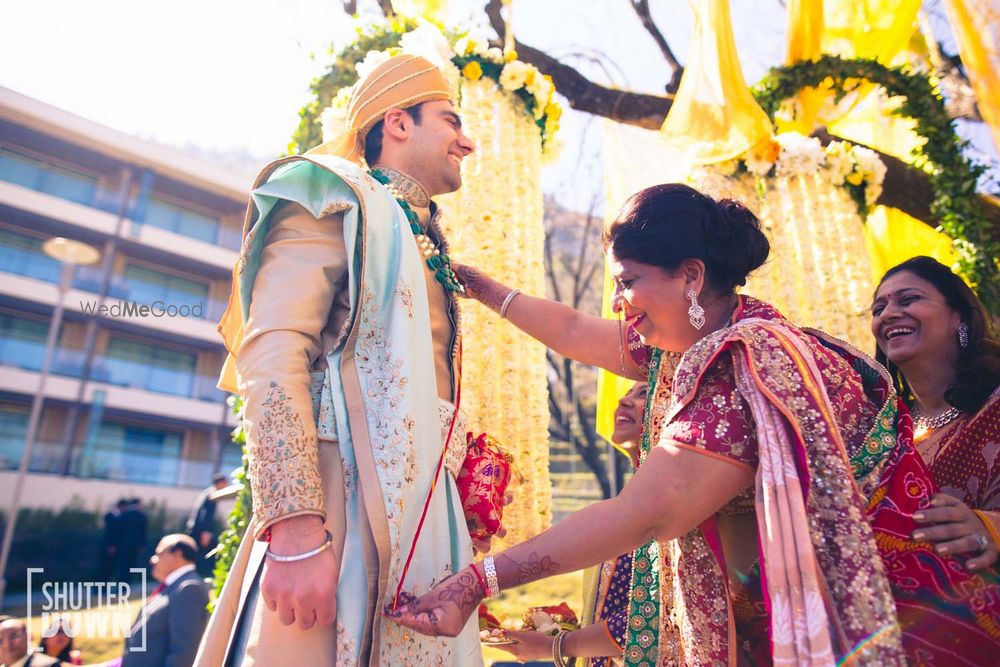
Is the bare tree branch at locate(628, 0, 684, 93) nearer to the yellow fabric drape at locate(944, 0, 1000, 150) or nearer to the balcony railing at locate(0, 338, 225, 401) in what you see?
the yellow fabric drape at locate(944, 0, 1000, 150)

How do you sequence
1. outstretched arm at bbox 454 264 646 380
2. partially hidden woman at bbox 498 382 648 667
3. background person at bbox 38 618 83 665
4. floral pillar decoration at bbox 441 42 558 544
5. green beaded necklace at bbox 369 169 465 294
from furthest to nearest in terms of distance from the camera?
background person at bbox 38 618 83 665
floral pillar decoration at bbox 441 42 558 544
outstretched arm at bbox 454 264 646 380
partially hidden woman at bbox 498 382 648 667
green beaded necklace at bbox 369 169 465 294

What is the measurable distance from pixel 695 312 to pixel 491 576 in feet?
2.68

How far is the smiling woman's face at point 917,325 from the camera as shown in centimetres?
247

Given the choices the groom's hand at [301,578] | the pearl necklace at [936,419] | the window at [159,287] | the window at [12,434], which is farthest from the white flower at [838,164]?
the window at [159,287]

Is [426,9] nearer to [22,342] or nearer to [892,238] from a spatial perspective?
[892,238]

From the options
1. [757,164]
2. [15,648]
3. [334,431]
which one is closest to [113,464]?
[15,648]

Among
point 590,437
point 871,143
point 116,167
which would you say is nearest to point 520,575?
point 871,143

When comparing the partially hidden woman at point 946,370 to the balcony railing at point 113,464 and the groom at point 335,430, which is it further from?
the balcony railing at point 113,464

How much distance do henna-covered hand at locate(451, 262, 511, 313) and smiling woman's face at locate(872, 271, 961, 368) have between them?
144cm

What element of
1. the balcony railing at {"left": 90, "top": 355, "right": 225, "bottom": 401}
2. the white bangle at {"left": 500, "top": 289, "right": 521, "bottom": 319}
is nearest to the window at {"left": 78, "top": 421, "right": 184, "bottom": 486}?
the balcony railing at {"left": 90, "top": 355, "right": 225, "bottom": 401}

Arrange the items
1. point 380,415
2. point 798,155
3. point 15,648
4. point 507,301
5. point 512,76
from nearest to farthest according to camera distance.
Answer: point 380,415 < point 507,301 < point 15,648 < point 512,76 < point 798,155

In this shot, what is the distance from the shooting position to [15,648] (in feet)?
13.3

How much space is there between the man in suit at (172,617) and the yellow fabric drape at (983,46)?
4898mm

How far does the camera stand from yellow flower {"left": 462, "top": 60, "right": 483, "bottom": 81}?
4.33 meters
